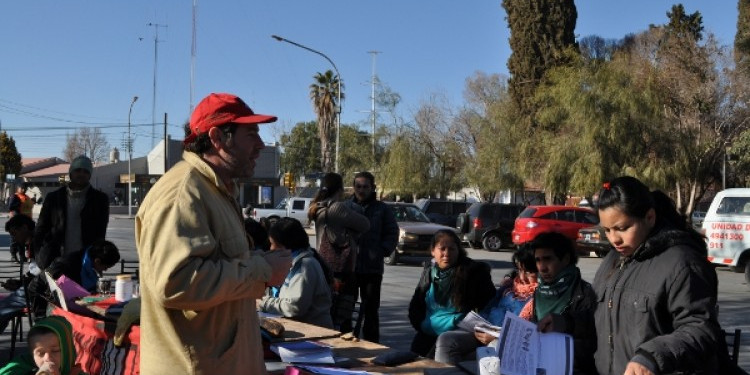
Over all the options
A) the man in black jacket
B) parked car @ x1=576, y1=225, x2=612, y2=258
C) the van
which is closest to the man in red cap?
the man in black jacket

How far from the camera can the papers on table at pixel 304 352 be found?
4059 millimetres

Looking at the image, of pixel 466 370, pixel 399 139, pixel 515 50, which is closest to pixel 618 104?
pixel 515 50

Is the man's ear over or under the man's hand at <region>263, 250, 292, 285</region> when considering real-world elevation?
over

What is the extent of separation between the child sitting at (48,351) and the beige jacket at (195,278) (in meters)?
1.89

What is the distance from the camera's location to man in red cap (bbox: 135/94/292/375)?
239 centimetres

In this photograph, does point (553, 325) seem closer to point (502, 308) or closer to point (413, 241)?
point (502, 308)

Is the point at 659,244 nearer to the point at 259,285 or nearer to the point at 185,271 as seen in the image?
the point at 259,285

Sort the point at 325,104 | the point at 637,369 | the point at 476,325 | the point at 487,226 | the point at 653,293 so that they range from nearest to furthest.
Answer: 1. the point at 637,369
2. the point at 653,293
3. the point at 476,325
4. the point at 487,226
5. the point at 325,104

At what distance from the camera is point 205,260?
7.96 ft

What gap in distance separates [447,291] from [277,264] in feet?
12.3

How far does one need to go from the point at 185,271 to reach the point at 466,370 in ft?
5.86

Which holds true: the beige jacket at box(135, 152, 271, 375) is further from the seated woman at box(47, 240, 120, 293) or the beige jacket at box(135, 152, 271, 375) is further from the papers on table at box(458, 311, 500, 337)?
the seated woman at box(47, 240, 120, 293)

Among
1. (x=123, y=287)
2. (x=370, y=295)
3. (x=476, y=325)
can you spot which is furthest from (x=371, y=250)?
(x=476, y=325)

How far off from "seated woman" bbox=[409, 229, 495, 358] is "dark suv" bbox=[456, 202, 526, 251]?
2028 cm
